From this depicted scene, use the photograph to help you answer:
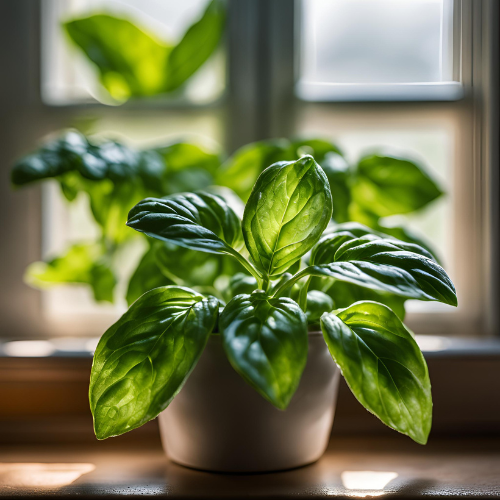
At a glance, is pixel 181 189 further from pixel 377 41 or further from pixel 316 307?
pixel 377 41

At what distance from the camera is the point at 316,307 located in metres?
0.57

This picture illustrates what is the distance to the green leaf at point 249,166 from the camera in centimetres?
73

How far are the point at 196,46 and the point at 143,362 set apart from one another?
66 cm

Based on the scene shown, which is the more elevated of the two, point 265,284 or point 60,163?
point 60,163

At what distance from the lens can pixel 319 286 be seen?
2.06ft

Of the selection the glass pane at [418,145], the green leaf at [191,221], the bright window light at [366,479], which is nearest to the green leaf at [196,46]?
the glass pane at [418,145]

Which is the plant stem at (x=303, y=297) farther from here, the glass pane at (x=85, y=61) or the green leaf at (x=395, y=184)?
the glass pane at (x=85, y=61)

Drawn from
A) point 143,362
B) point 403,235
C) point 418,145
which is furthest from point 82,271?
point 418,145

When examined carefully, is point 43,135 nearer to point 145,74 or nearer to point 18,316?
point 145,74

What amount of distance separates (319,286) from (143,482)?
12.8 inches

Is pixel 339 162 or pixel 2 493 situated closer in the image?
pixel 2 493

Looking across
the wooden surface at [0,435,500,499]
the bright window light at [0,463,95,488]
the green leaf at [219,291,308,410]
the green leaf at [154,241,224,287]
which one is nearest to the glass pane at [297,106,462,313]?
the wooden surface at [0,435,500,499]

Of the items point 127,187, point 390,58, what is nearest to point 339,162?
point 127,187

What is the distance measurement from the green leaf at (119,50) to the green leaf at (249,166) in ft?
1.02
